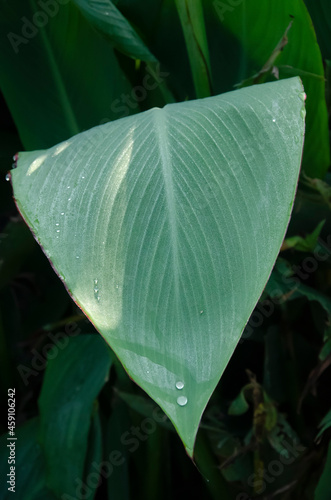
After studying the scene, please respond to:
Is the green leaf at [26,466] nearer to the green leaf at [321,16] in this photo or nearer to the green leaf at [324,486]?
the green leaf at [324,486]

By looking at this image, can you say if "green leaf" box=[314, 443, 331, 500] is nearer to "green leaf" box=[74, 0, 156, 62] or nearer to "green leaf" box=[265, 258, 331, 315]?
"green leaf" box=[265, 258, 331, 315]

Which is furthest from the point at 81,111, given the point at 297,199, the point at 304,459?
the point at 304,459

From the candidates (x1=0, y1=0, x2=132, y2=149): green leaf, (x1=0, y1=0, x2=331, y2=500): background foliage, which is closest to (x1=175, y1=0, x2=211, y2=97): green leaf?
(x1=0, y1=0, x2=331, y2=500): background foliage

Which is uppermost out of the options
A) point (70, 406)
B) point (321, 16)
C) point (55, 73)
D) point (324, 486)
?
point (55, 73)

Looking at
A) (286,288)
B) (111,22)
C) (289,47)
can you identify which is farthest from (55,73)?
(286,288)

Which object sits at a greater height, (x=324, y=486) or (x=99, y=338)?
(x=99, y=338)

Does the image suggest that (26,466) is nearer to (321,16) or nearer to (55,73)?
(55,73)

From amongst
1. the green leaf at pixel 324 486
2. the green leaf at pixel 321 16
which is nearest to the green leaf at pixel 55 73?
the green leaf at pixel 321 16

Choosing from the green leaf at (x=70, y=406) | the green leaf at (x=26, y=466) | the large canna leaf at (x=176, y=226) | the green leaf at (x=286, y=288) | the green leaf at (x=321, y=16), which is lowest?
the green leaf at (x=26, y=466)
